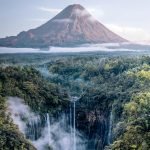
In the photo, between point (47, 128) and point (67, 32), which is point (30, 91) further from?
point (67, 32)

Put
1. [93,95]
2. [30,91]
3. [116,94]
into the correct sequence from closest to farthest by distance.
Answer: [30,91]
[116,94]
[93,95]

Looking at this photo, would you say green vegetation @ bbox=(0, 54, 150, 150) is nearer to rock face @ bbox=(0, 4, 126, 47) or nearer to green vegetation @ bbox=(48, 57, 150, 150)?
green vegetation @ bbox=(48, 57, 150, 150)

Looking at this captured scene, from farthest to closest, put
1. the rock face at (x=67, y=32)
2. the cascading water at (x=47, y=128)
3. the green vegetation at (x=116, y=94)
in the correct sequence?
1. the rock face at (x=67, y=32)
2. the cascading water at (x=47, y=128)
3. the green vegetation at (x=116, y=94)

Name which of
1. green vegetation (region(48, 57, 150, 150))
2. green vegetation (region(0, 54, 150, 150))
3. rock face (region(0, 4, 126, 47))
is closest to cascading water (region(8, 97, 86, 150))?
green vegetation (region(0, 54, 150, 150))

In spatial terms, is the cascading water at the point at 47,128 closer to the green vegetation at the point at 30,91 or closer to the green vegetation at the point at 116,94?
the green vegetation at the point at 30,91

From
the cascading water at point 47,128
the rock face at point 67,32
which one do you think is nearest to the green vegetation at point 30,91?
the cascading water at point 47,128

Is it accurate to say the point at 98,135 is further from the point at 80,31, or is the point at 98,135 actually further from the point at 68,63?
the point at 80,31

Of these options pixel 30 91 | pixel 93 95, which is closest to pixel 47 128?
pixel 30 91

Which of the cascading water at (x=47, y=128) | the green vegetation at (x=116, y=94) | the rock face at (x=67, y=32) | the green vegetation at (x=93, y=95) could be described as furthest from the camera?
the rock face at (x=67, y=32)

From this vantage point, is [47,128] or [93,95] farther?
[93,95]
